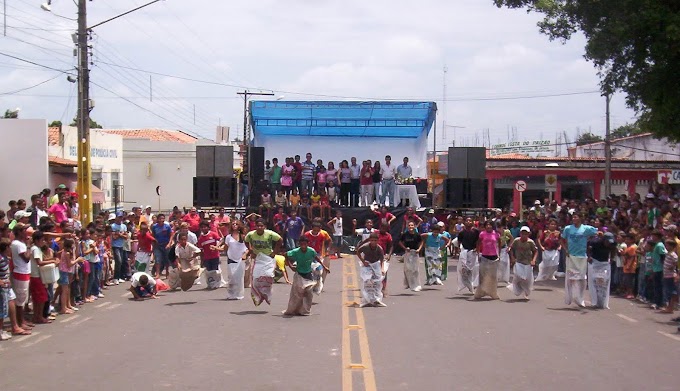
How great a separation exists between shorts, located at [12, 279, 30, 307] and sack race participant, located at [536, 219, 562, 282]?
42.1ft

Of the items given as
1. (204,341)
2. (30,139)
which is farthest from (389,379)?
(30,139)

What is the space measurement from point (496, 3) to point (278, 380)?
64.5ft

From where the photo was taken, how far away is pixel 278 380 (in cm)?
941

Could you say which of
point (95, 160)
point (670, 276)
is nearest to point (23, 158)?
point (95, 160)

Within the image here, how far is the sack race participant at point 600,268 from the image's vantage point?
54.7 ft

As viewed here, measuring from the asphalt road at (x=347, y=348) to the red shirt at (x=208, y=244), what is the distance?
2.08 m

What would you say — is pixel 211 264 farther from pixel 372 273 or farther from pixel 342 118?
pixel 342 118

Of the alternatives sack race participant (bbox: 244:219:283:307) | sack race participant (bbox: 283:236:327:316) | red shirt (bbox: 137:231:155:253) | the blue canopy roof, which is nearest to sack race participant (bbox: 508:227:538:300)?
sack race participant (bbox: 283:236:327:316)

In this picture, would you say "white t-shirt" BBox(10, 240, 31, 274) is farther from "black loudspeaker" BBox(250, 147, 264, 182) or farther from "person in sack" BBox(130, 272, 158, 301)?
"black loudspeaker" BBox(250, 147, 264, 182)

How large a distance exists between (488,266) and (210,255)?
611 cm

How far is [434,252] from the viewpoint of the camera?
20.4 m

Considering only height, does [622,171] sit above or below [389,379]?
above

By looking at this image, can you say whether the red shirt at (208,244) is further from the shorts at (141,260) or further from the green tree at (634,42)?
the green tree at (634,42)

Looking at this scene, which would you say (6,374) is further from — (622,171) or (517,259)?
(622,171)
